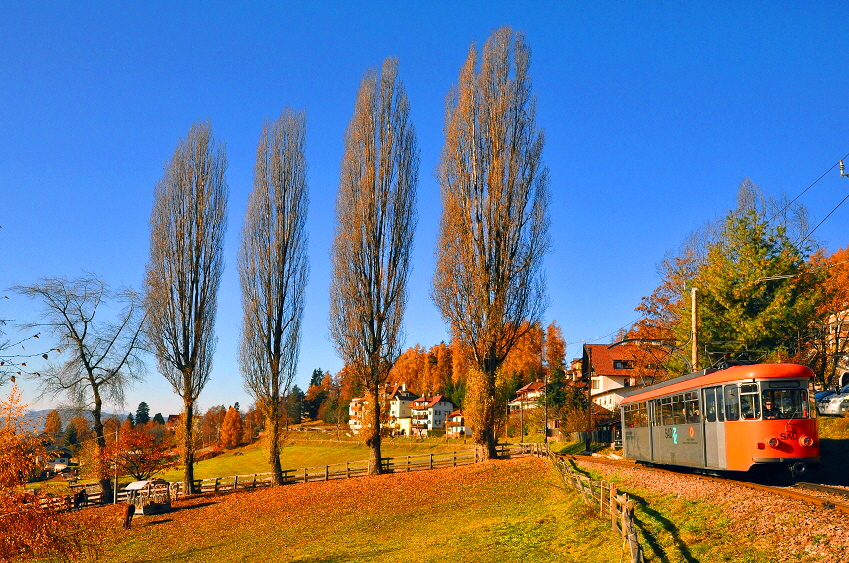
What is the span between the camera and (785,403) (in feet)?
57.6

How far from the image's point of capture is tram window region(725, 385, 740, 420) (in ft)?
58.5

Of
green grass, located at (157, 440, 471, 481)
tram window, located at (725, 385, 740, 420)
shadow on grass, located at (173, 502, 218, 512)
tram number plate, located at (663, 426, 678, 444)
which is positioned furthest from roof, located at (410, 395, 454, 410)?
tram window, located at (725, 385, 740, 420)

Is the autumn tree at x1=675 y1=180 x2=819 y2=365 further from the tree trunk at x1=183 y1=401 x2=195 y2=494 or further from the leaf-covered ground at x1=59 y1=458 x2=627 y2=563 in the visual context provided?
the tree trunk at x1=183 y1=401 x2=195 y2=494

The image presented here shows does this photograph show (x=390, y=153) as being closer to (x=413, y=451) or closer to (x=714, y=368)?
(x=714, y=368)

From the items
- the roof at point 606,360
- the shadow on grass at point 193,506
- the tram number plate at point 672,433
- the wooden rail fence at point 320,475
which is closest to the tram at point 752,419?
the tram number plate at point 672,433

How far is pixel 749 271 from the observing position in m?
33.8

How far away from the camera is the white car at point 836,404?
30.5 m

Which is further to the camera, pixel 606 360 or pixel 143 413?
pixel 143 413

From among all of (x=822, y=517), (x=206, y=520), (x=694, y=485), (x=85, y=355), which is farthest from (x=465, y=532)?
(x=85, y=355)

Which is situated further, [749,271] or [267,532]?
[749,271]

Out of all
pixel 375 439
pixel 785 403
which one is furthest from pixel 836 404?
pixel 375 439

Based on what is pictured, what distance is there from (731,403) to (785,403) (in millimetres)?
1291

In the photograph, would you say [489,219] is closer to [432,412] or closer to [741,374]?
[741,374]

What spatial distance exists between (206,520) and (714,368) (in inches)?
830
